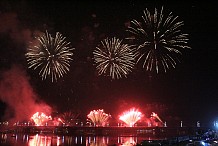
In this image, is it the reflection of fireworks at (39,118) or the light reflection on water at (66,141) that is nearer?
the light reflection on water at (66,141)

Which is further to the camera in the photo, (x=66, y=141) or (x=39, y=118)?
(x=39, y=118)

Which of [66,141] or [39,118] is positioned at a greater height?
[39,118]

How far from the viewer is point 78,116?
8906 centimetres

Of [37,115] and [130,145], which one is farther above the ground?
[37,115]

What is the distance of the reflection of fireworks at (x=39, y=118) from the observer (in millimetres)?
75500

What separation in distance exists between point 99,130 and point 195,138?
25.1 meters

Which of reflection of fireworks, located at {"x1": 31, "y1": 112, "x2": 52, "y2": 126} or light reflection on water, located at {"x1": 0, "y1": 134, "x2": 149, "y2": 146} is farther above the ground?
→ reflection of fireworks, located at {"x1": 31, "y1": 112, "x2": 52, "y2": 126}

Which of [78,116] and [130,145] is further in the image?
[78,116]

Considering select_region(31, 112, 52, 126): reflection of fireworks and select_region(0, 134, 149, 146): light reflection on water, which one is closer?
select_region(0, 134, 149, 146): light reflection on water

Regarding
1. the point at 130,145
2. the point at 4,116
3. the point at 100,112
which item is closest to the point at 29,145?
the point at 130,145

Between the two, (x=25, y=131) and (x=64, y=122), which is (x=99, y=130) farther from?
(x=64, y=122)

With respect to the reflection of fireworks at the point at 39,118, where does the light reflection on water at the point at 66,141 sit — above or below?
below

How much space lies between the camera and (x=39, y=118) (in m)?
76.8

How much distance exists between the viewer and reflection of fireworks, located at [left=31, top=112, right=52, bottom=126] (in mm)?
75500
